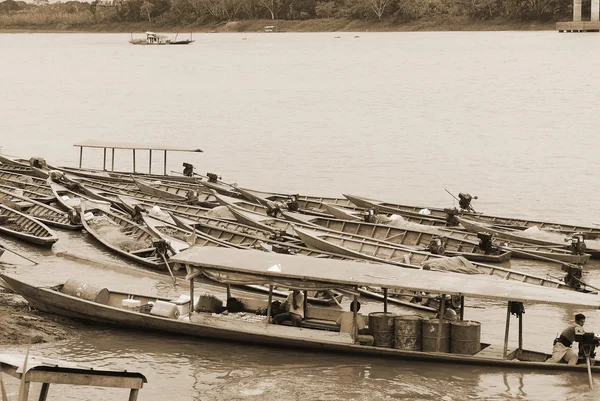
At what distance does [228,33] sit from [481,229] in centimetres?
16137

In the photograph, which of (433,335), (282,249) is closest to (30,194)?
(282,249)

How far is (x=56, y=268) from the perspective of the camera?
2702 centimetres

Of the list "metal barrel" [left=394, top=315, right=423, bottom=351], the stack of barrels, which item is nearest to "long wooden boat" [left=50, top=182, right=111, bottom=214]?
the stack of barrels

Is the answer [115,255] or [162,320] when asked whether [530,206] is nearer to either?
[115,255]

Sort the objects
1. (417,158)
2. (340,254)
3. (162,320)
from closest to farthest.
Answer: (162,320) < (340,254) < (417,158)

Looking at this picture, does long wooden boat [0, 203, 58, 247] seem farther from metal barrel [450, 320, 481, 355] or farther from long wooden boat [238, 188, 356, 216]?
metal barrel [450, 320, 481, 355]

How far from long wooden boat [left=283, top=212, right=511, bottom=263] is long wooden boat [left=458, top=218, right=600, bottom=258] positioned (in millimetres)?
1455

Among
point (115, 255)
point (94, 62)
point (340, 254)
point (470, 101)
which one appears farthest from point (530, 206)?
point (94, 62)

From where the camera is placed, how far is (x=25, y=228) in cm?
2997

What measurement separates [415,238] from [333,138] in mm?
34292

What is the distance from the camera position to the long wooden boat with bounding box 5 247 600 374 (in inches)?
724

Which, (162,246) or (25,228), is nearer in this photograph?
(162,246)

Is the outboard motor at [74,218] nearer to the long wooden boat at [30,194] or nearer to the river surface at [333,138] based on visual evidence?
the river surface at [333,138]

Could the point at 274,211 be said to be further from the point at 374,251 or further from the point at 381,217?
the point at 374,251
